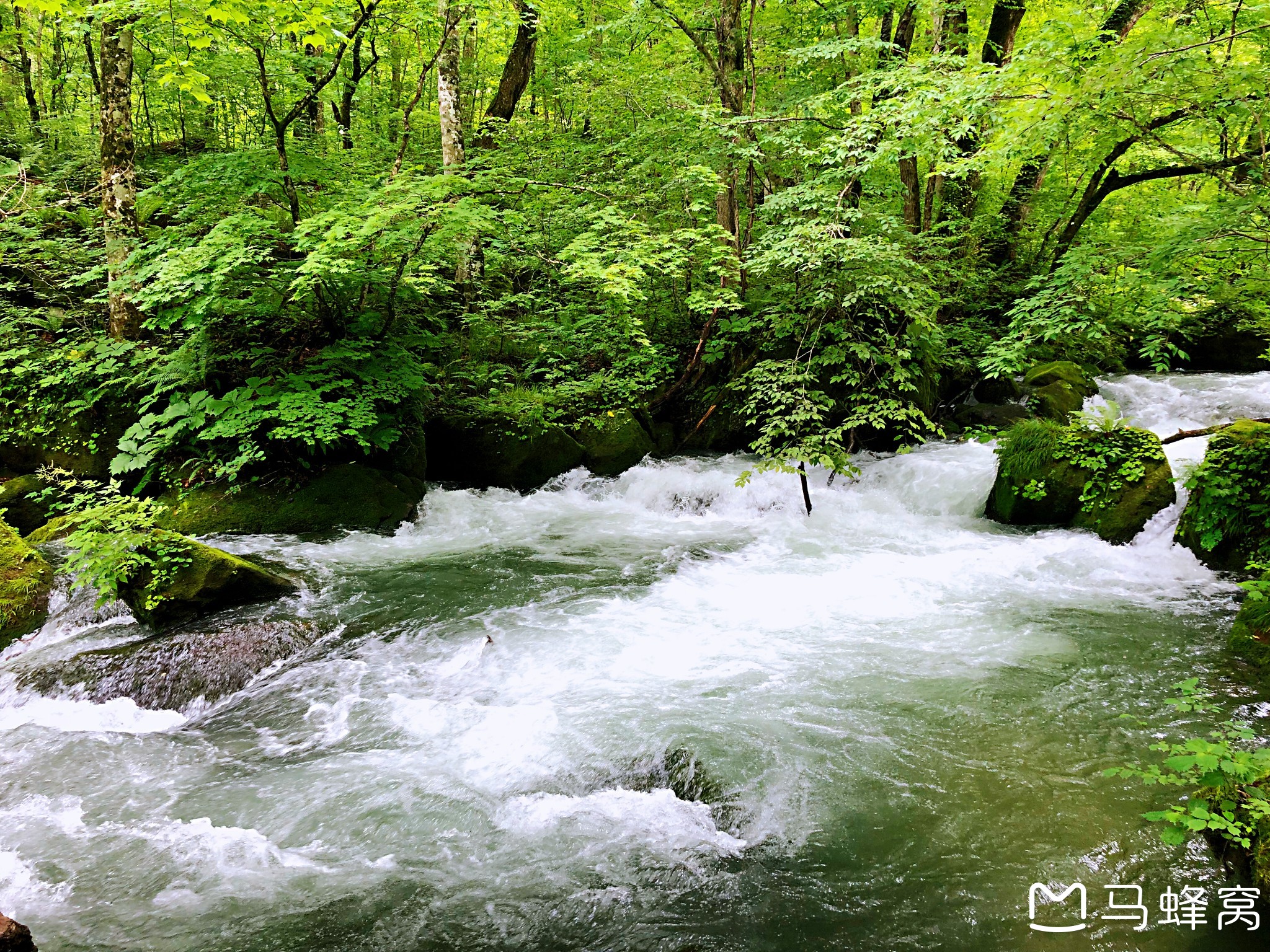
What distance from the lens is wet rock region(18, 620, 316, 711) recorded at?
4527 mm

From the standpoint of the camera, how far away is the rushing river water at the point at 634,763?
2.80 metres

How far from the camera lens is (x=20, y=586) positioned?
5.42m

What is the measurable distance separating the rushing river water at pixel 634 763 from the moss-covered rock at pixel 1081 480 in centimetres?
34

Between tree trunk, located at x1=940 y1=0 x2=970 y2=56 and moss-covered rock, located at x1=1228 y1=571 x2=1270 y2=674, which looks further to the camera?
tree trunk, located at x1=940 y1=0 x2=970 y2=56

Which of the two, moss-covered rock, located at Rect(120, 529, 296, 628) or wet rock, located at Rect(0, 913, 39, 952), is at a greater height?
wet rock, located at Rect(0, 913, 39, 952)

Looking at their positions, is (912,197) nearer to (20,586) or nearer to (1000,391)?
(1000,391)

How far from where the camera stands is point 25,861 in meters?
3.11

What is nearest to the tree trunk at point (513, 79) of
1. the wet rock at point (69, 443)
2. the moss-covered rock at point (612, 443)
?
the moss-covered rock at point (612, 443)

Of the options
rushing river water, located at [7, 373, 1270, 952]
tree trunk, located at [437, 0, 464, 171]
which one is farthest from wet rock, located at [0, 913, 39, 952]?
tree trunk, located at [437, 0, 464, 171]

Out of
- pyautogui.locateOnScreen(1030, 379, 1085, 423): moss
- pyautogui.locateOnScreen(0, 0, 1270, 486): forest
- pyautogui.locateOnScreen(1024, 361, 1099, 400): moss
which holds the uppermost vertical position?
pyautogui.locateOnScreen(0, 0, 1270, 486): forest

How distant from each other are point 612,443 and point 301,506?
4390 mm

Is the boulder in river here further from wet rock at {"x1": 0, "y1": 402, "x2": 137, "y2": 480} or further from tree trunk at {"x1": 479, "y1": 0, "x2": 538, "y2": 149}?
wet rock at {"x1": 0, "y1": 402, "x2": 137, "y2": 480}

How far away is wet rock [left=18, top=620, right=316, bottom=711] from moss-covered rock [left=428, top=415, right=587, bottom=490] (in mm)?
4851

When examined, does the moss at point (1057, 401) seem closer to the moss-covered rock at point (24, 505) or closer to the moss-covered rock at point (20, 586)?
the moss-covered rock at point (20, 586)
